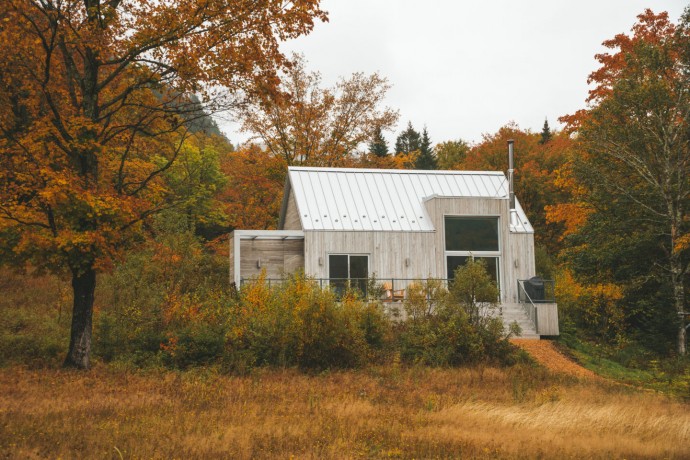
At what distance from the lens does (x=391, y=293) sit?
24391mm

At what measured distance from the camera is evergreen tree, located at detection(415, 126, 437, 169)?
6153cm

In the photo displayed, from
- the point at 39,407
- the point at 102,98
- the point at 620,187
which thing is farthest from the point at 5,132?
the point at 620,187

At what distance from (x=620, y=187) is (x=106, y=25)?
15607 millimetres

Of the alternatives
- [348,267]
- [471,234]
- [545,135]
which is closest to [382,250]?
[348,267]

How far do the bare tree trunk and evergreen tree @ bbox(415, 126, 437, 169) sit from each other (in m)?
47.2

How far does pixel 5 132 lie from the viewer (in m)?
A: 14.8

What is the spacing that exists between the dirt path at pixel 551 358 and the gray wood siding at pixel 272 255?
7.94 m

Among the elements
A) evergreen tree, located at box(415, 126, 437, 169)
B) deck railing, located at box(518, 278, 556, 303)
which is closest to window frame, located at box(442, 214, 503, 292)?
deck railing, located at box(518, 278, 556, 303)

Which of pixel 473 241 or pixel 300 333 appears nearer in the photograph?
pixel 300 333

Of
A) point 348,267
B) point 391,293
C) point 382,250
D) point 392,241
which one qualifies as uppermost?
point 392,241

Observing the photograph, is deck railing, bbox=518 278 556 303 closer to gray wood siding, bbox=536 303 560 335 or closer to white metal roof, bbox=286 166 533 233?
gray wood siding, bbox=536 303 560 335

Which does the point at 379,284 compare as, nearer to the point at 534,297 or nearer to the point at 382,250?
the point at 382,250

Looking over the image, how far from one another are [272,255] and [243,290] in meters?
4.81

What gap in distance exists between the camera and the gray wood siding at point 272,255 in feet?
84.4
